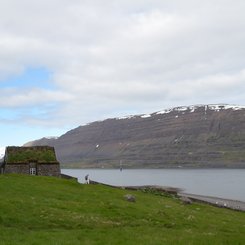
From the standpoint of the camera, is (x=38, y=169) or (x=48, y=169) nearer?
(x=38, y=169)

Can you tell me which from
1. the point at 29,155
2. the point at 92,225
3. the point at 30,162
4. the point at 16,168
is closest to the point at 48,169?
the point at 30,162

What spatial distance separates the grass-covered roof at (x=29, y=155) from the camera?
8344cm

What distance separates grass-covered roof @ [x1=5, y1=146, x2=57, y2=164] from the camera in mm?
83438

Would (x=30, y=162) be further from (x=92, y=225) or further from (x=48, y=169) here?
(x=92, y=225)

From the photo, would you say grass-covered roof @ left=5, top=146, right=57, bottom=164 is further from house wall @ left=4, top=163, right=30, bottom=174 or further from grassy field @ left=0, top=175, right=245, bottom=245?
grassy field @ left=0, top=175, right=245, bottom=245

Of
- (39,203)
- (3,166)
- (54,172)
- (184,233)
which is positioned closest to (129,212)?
(39,203)

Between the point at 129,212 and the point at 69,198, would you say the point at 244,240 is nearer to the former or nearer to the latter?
the point at 129,212

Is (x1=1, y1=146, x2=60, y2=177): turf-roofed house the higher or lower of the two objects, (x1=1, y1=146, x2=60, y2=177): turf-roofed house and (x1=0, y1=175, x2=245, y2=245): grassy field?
the higher

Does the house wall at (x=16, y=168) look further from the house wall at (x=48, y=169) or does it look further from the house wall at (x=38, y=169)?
the house wall at (x=48, y=169)

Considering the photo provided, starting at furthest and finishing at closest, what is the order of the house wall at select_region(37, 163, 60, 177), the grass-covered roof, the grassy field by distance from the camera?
1. the grass-covered roof
2. the house wall at select_region(37, 163, 60, 177)
3. the grassy field

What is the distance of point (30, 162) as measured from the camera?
3258 inches

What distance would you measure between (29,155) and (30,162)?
168 centimetres

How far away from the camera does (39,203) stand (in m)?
33.7

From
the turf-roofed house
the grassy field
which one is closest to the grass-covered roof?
the turf-roofed house
